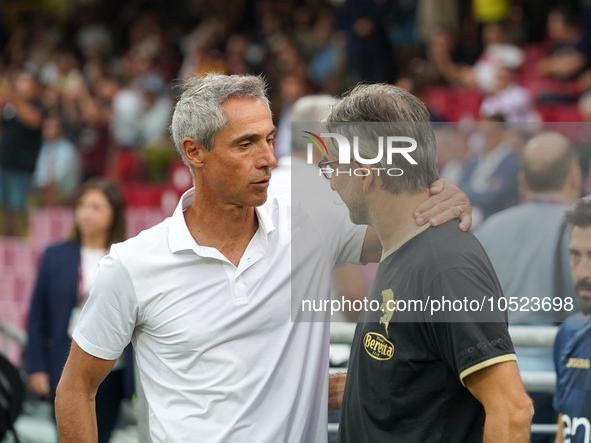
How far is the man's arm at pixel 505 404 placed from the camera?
1.55m

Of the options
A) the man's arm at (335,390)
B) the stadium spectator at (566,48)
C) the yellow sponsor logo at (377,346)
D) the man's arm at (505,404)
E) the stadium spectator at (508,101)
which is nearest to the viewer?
the man's arm at (505,404)

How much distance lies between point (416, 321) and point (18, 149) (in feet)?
25.9

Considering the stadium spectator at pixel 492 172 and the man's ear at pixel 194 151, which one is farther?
the stadium spectator at pixel 492 172

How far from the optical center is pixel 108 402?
146 inches

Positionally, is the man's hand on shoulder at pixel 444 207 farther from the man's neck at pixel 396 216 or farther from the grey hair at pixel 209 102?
the grey hair at pixel 209 102

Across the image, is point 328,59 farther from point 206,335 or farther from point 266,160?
point 206,335

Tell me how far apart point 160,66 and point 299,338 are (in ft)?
32.4

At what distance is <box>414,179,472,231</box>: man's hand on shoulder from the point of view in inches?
67.9

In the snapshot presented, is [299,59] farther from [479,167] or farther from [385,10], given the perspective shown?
[479,167]

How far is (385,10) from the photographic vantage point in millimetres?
9062

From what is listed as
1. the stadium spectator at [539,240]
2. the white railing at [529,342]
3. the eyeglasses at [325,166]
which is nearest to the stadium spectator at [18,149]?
the white railing at [529,342]

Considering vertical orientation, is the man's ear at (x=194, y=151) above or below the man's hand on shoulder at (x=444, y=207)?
above

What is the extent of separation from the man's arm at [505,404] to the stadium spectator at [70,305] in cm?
241

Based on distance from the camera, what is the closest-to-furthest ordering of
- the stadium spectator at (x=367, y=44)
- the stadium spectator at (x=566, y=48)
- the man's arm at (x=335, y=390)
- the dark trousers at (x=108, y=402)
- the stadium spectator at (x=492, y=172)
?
the man's arm at (x=335, y=390) < the dark trousers at (x=108, y=402) < the stadium spectator at (x=492, y=172) < the stadium spectator at (x=566, y=48) < the stadium spectator at (x=367, y=44)
